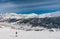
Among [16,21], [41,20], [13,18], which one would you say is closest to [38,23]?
[41,20]

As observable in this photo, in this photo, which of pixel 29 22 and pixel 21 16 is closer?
pixel 29 22

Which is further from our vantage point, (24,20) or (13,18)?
(13,18)

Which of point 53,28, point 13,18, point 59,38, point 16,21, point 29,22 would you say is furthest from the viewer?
point 13,18

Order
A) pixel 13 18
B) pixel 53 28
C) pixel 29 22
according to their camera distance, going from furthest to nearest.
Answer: pixel 13 18, pixel 29 22, pixel 53 28

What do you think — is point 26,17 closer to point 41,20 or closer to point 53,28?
point 41,20

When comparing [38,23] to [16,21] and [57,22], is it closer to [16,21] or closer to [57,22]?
[57,22]

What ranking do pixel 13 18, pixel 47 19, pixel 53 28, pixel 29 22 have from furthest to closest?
1. pixel 13 18
2. pixel 29 22
3. pixel 47 19
4. pixel 53 28

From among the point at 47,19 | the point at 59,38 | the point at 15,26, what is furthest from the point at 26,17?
the point at 59,38

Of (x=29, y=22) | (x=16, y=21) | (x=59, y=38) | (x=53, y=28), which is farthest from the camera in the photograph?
(x=16, y=21)
